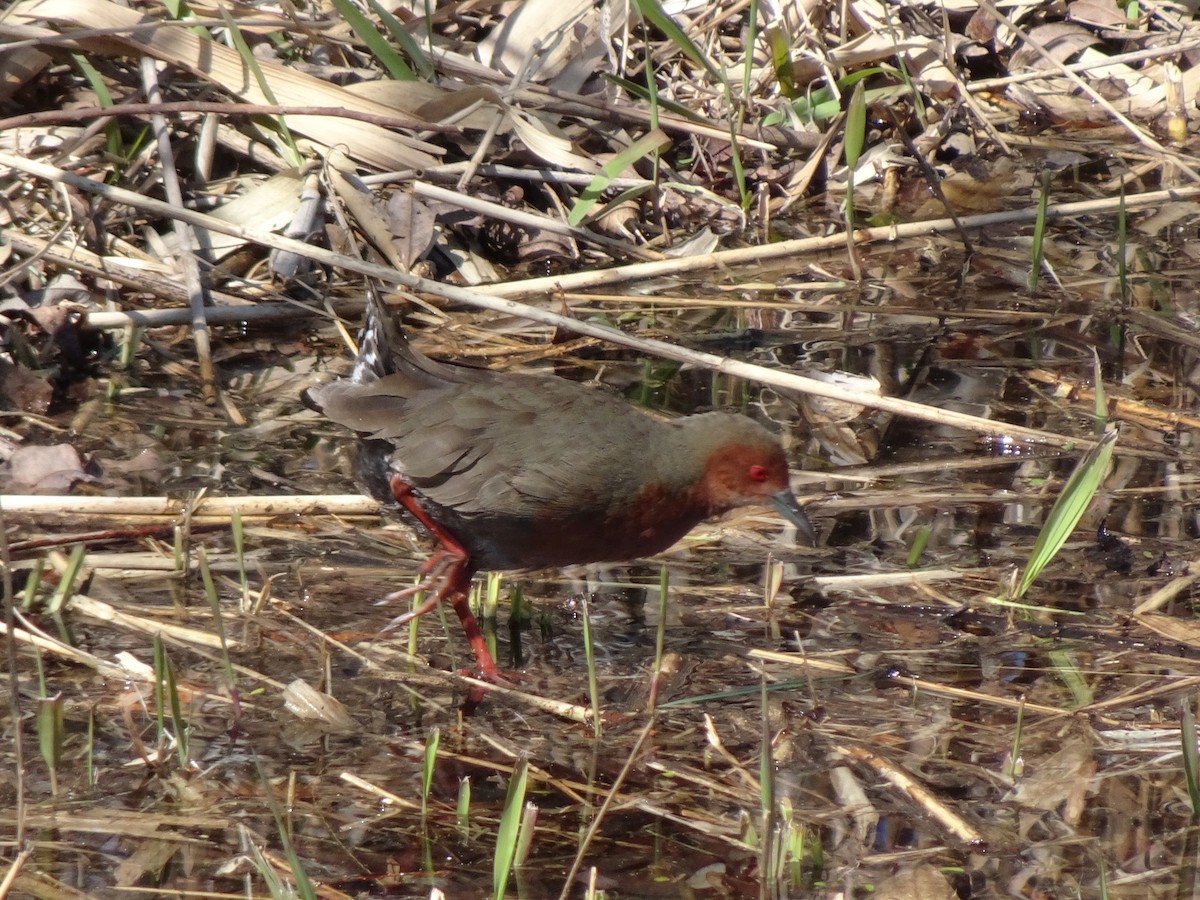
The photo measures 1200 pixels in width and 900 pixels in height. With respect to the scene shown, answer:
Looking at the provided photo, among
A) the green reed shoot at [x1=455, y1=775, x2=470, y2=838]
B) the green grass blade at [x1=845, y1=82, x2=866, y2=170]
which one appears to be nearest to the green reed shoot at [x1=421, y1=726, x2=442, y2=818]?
the green reed shoot at [x1=455, y1=775, x2=470, y2=838]

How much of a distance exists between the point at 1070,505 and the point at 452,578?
1569mm

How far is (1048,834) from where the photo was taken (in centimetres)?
281

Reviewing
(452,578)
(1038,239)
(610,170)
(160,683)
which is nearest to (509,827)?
(160,683)

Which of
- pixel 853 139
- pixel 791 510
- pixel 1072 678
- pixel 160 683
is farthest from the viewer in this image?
pixel 853 139

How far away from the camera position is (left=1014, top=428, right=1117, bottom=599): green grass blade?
3.68 m

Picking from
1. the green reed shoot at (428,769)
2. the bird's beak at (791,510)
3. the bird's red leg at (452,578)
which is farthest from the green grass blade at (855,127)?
the green reed shoot at (428,769)

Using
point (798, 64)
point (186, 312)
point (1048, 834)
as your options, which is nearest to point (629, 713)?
point (1048, 834)

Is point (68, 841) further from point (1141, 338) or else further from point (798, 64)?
Result: point (798, 64)

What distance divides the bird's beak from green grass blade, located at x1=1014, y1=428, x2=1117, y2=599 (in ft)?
1.88

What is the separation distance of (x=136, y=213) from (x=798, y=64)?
3.34m

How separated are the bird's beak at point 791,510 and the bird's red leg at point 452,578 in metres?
0.84

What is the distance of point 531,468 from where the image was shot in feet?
12.3

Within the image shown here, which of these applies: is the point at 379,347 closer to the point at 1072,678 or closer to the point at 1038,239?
the point at 1072,678

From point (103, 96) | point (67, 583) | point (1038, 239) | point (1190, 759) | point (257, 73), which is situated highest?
point (257, 73)
